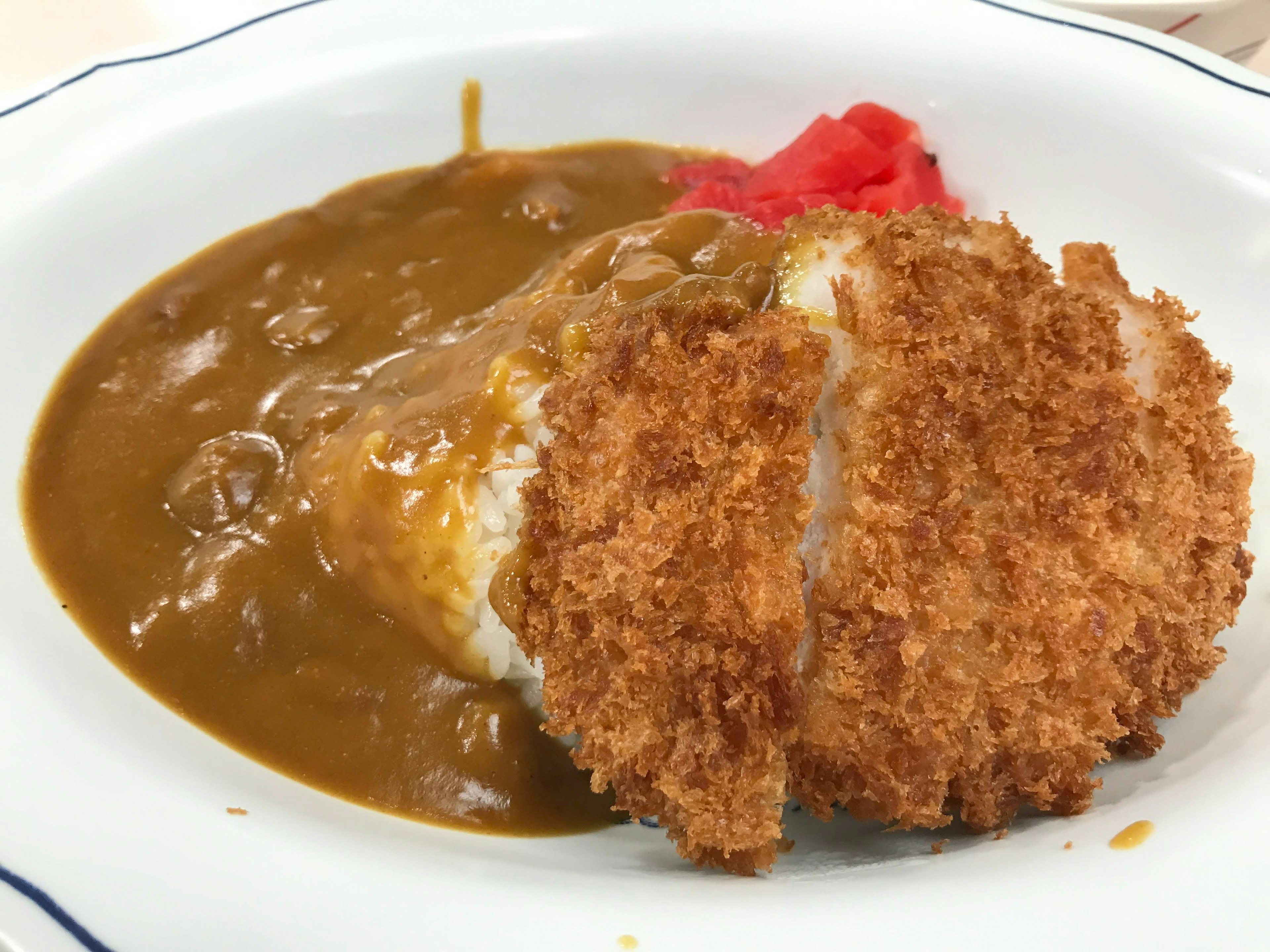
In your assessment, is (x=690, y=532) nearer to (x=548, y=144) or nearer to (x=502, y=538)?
(x=502, y=538)

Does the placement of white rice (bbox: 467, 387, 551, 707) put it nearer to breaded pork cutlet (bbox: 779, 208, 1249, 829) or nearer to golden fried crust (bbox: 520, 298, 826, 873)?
golden fried crust (bbox: 520, 298, 826, 873)

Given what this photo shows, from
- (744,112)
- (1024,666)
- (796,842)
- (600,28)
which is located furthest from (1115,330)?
(600,28)

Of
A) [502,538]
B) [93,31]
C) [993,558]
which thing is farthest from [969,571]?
[93,31]

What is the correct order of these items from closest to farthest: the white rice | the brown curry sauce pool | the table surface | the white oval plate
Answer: the white oval plate
the brown curry sauce pool
the white rice
the table surface

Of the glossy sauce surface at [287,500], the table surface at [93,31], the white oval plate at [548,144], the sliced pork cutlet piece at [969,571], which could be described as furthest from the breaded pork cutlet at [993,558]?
the table surface at [93,31]

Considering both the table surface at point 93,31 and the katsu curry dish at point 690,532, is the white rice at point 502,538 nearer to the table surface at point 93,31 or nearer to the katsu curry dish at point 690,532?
the katsu curry dish at point 690,532

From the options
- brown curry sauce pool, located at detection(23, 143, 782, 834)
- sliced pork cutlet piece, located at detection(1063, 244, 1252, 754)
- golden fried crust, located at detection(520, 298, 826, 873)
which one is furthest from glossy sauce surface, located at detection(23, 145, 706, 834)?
sliced pork cutlet piece, located at detection(1063, 244, 1252, 754)

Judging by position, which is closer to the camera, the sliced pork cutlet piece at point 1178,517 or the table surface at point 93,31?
the sliced pork cutlet piece at point 1178,517
